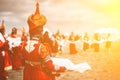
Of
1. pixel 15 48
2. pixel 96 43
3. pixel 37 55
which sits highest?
pixel 37 55

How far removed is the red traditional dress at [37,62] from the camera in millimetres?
7102

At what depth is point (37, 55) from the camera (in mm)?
7164

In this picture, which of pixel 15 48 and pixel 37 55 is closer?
pixel 37 55

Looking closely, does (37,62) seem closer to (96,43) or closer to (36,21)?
(36,21)

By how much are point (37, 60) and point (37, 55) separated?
11 centimetres

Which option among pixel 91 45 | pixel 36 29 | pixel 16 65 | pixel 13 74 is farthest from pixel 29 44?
pixel 91 45

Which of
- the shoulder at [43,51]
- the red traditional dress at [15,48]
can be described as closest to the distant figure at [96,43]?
the red traditional dress at [15,48]

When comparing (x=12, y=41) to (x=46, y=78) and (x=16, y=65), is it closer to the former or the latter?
(x=16, y=65)

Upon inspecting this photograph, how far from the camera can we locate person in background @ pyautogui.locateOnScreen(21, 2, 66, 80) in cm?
710

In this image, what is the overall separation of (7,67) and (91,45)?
14991 millimetres

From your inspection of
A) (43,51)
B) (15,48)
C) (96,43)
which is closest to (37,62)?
(43,51)

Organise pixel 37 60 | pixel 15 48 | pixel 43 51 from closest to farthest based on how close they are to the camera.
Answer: pixel 43 51
pixel 37 60
pixel 15 48

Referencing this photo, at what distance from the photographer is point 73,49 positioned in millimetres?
25812

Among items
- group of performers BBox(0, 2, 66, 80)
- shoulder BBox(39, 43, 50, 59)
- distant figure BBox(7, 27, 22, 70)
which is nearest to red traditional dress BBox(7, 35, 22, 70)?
distant figure BBox(7, 27, 22, 70)
